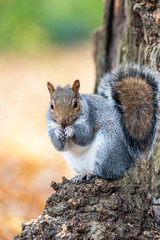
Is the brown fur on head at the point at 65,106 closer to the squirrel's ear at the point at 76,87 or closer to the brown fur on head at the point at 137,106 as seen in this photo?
the squirrel's ear at the point at 76,87

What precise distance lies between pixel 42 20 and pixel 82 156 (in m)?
3.65

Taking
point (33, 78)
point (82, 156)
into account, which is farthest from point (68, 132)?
point (33, 78)

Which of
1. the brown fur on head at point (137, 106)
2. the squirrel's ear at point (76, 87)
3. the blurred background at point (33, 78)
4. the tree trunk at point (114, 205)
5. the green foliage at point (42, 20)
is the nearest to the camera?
the tree trunk at point (114, 205)

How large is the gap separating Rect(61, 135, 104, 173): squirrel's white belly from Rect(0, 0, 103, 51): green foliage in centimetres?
349

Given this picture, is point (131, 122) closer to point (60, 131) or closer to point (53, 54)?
point (60, 131)

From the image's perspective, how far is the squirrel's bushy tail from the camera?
5.85 ft

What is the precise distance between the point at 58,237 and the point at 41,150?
1.94 meters

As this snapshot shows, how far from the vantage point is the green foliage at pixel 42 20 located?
520 cm

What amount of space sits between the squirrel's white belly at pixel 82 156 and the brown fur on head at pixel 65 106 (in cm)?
15

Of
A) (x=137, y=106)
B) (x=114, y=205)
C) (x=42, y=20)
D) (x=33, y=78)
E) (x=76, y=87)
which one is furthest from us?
(x=42, y=20)

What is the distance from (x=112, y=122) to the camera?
1875 mm

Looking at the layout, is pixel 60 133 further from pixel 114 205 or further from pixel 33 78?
pixel 33 78

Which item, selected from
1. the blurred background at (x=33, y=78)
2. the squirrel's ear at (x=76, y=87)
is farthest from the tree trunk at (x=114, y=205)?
the blurred background at (x=33, y=78)

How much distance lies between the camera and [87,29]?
564 cm
